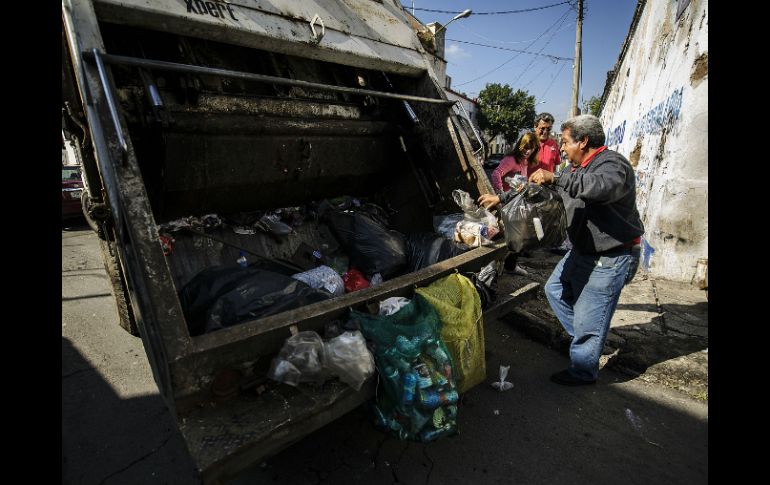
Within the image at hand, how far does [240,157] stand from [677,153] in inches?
174

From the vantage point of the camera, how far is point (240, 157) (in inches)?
108

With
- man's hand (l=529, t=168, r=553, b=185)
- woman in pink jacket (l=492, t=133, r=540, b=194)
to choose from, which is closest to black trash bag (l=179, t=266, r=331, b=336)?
man's hand (l=529, t=168, r=553, b=185)

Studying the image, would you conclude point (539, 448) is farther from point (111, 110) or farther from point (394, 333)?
point (111, 110)

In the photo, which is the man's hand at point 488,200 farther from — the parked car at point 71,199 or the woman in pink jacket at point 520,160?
the parked car at point 71,199

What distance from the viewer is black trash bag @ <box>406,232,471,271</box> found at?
2705 mm

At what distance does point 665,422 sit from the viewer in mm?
2260

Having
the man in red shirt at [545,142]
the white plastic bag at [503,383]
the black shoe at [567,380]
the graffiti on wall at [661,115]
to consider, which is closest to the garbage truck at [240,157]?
the white plastic bag at [503,383]

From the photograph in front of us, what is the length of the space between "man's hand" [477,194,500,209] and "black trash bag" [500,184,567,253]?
34 cm

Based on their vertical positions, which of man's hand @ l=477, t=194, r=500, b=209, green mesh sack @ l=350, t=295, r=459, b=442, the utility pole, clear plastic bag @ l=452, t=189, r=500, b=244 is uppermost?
the utility pole

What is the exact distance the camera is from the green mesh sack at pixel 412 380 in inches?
62.4

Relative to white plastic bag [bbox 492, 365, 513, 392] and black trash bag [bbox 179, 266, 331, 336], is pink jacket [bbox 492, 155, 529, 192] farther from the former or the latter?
black trash bag [bbox 179, 266, 331, 336]

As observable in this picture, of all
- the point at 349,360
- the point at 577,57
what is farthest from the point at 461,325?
the point at 577,57
